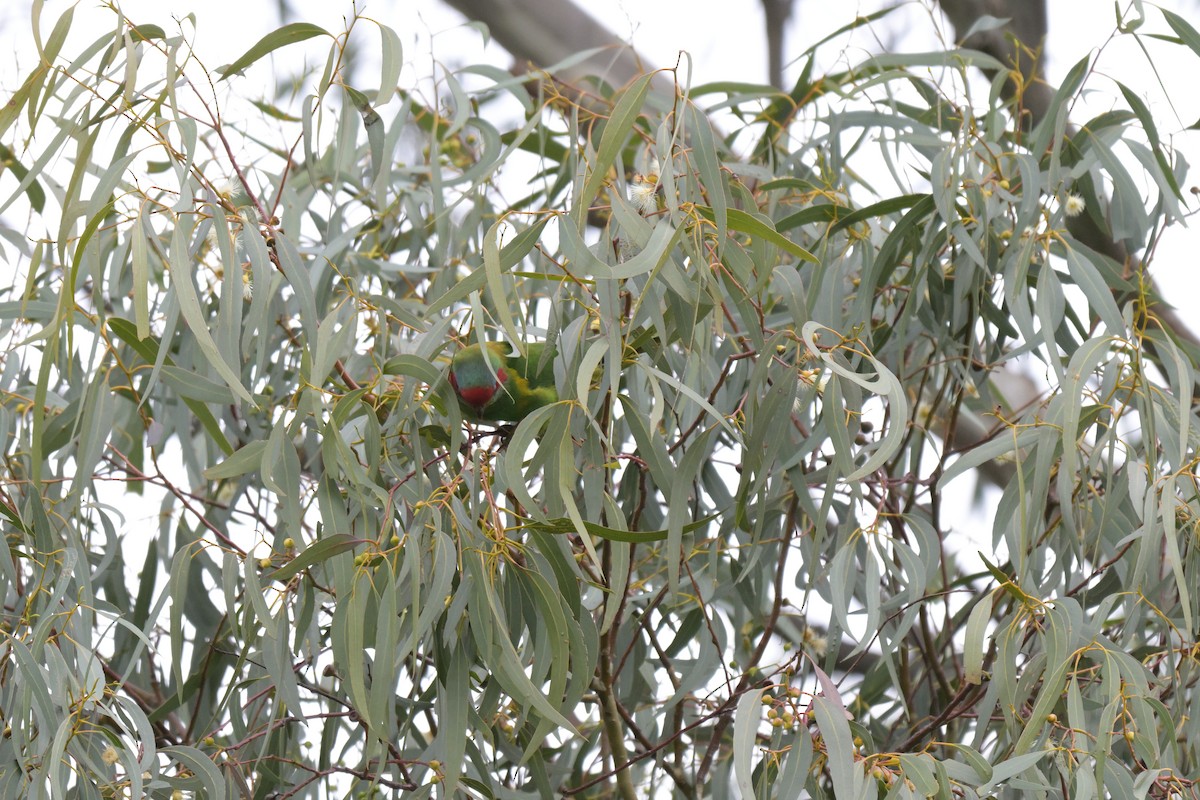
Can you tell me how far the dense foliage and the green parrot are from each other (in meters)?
0.03

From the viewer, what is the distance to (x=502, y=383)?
1.16 metres

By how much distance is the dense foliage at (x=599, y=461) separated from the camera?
1.01 metres

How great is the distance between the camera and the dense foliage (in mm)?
1010

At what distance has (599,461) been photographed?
1.11m

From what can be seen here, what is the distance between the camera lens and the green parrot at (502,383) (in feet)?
3.84

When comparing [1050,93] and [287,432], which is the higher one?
[1050,93]

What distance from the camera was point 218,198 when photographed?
1.06 m

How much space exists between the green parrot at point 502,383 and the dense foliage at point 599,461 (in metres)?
0.03

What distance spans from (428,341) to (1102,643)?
644 mm

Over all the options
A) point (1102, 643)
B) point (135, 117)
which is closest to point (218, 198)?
point (135, 117)

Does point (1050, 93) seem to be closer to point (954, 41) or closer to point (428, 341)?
point (954, 41)

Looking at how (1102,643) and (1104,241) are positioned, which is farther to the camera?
(1104,241)

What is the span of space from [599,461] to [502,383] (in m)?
0.13

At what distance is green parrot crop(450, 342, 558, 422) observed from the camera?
1.17m
